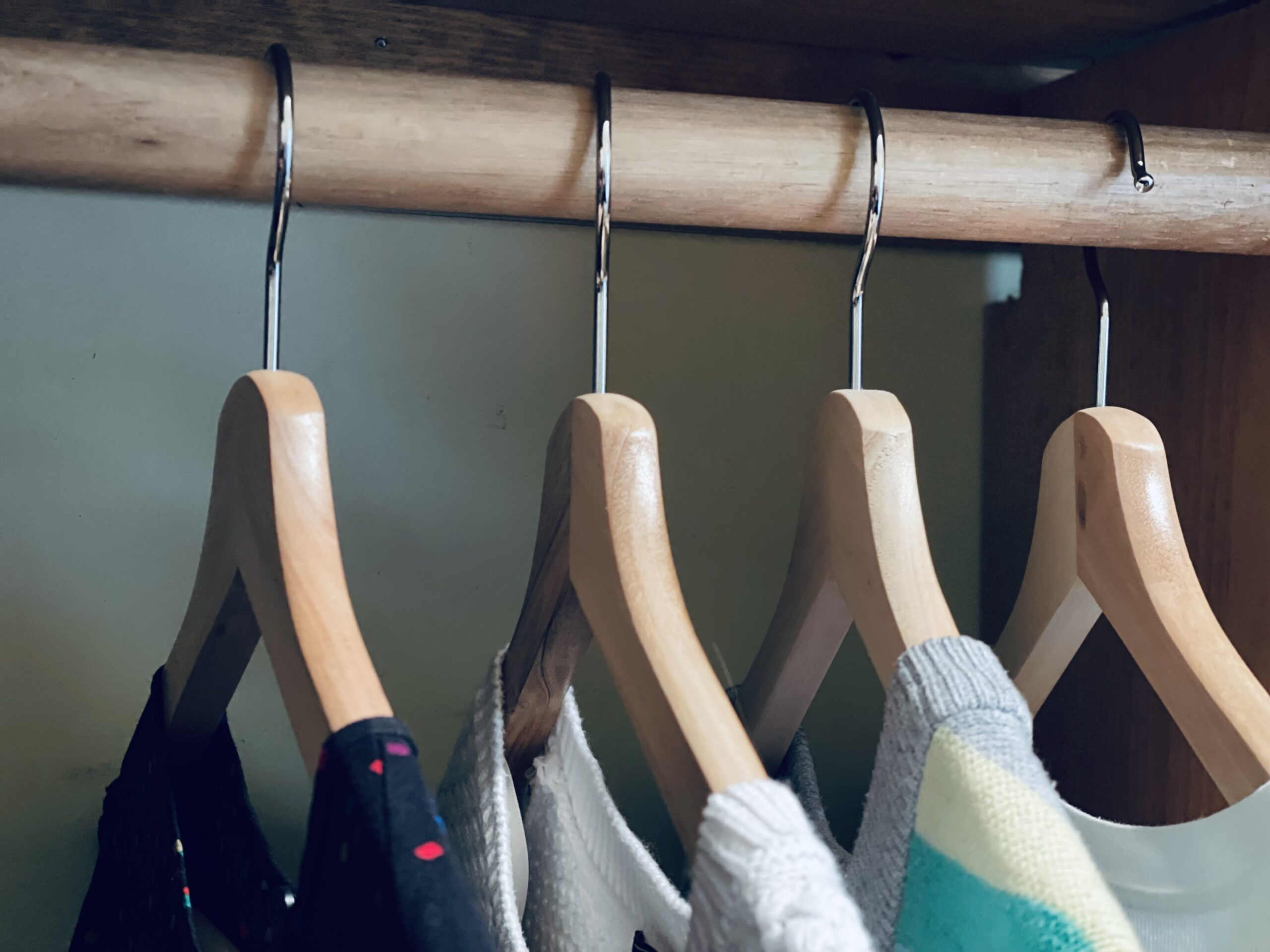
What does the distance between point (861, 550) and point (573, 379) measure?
332 mm

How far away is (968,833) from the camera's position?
1.04 feet

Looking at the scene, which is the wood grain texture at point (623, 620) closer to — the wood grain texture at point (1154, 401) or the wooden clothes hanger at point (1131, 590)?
the wooden clothes hanger at point (1131, 590)

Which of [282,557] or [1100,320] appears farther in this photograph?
[1100,320]

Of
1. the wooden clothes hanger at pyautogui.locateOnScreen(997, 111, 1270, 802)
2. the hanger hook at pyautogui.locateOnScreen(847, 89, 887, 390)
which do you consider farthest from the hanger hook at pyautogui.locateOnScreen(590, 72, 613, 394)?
the wooden clothes hanger at pyautogui.locateOnScreen(997, 111, 1270, 802)

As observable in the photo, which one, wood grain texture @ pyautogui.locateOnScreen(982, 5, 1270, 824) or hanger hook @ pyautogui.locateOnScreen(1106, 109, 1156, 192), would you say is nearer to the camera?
hanger hook @ pyautogui.locateOnScreen(1106, 109, 1156, 192)

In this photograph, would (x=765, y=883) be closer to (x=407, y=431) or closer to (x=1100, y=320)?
(x=1100, y=320)

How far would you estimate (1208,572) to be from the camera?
1.94ft

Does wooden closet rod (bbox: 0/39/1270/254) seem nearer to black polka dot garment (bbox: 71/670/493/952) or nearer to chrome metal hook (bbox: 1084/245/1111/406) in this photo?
chrome metal hook (bbox: 1084/245/1111/406)

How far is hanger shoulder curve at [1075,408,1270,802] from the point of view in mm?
396

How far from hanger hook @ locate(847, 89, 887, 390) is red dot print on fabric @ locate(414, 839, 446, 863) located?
0.80 ft

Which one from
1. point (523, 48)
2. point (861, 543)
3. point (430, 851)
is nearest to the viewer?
point (430, 851)

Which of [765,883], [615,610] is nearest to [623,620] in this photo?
[615,610]

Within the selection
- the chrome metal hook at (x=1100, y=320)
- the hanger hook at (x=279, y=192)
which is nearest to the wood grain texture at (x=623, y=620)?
the hanger hook at (x=279, y=192)

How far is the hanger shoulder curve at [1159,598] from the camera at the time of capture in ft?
1.30
